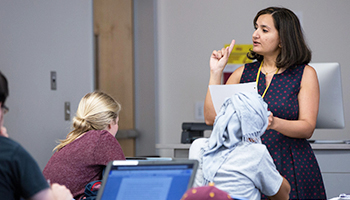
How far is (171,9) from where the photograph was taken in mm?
3715

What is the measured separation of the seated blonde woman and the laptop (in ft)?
1.19

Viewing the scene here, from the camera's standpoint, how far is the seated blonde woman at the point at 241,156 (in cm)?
121

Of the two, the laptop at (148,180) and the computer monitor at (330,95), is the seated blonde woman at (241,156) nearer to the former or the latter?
the laptop at (148,180)

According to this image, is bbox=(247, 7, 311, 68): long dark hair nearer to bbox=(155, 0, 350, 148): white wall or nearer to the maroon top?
the maroon top

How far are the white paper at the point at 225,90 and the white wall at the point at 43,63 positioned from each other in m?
1.32

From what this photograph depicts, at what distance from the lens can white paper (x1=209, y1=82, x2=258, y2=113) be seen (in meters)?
1.59

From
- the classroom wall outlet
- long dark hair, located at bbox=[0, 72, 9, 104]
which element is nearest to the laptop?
long dark hair, located at bbox=[0, 72, 9, 104]

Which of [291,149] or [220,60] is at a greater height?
[220,60]

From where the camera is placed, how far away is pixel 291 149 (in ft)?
5.41

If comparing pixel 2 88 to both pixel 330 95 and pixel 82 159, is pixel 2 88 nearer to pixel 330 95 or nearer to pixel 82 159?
pixel 82 159

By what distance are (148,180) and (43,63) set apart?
1948 mm

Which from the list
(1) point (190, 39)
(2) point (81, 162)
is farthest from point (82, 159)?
(1) point (190, 39)

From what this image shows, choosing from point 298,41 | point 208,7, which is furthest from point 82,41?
point 298,41

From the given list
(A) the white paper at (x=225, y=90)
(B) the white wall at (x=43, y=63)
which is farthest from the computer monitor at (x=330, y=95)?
(B) the white wall at (x=43, y=63)
